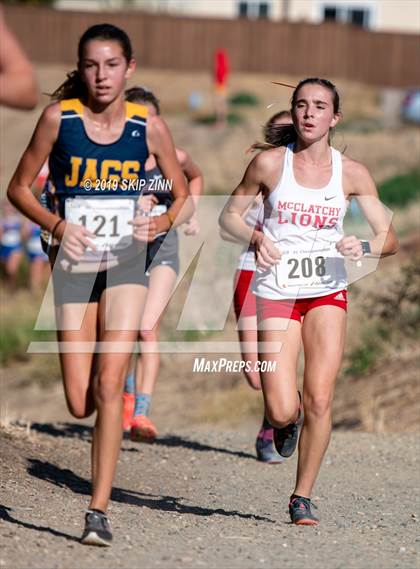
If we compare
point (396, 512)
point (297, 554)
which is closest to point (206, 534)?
point (297, 554)

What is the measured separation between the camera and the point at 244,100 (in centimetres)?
4312

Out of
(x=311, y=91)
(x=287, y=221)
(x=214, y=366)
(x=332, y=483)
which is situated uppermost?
(x=311, y=91)

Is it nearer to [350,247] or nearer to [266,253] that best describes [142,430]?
[266,253]

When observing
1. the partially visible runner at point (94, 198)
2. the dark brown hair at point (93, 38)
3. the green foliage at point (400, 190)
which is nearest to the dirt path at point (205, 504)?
the partially visible runner at point (94, 198)

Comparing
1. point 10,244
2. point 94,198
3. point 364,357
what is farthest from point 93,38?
point 10,244

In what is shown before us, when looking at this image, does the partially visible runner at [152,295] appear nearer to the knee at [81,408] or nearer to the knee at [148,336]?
the knee at [148,336]

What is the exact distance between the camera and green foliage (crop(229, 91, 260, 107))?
4262cm

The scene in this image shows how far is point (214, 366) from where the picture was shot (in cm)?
1448

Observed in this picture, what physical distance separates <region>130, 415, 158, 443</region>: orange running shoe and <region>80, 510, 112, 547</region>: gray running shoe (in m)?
2.71

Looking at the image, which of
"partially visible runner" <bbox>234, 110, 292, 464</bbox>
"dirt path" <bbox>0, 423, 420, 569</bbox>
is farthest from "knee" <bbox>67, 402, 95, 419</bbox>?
"partially visible runner" <bbox>234, 110, 292, 464</bbox>

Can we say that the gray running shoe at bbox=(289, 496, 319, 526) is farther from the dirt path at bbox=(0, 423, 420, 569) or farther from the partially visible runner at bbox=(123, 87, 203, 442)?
the partially visible runner at bbox=(123, 87, 203, 442)

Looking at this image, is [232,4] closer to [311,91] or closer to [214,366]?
[214,366]

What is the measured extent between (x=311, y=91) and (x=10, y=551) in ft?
8.85

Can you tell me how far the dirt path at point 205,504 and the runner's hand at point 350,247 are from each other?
139cm
